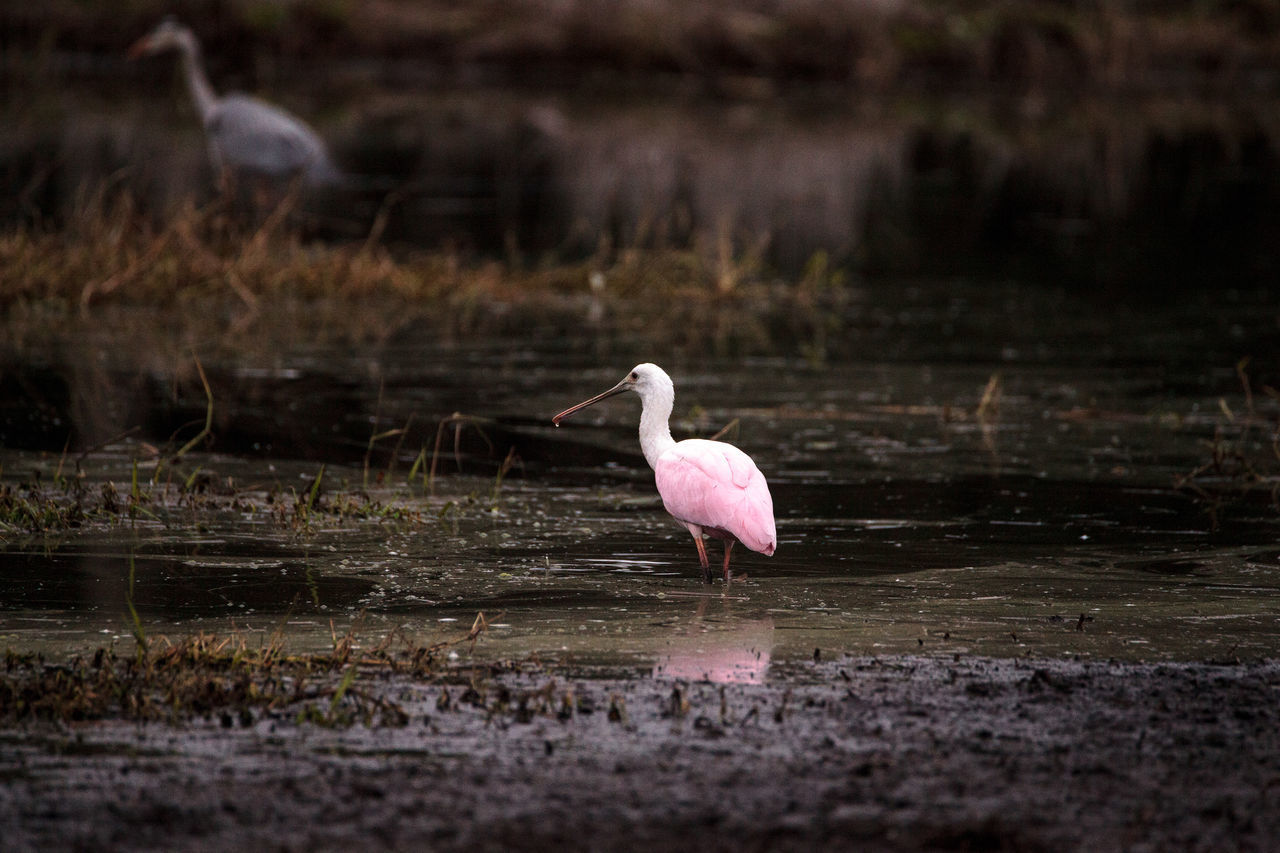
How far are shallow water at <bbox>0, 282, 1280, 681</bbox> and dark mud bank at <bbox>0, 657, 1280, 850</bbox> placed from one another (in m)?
0.46

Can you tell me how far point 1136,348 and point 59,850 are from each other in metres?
9.89

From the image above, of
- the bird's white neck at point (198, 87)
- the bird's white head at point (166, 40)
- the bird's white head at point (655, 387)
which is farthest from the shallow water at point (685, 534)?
the bird's white head at point (166, 40)

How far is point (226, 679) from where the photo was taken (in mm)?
5020

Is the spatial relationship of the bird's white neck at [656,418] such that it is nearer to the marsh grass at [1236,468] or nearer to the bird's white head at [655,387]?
the bird's white head at [655,387]

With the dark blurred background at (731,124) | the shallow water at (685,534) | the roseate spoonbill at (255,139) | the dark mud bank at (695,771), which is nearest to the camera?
the dark mud bank at (695,771)

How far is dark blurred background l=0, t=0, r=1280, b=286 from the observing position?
1792 centimetres

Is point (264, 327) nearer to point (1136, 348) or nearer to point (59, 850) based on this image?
point (1136, 348)

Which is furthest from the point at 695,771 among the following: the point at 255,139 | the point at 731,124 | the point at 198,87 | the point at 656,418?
the point at 731,124

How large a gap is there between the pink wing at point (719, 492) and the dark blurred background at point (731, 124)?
6278 mm

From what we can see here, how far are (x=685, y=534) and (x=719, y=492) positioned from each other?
1.02 m

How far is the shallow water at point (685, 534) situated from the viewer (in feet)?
19.3

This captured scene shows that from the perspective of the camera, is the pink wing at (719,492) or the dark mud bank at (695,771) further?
the pink wing at (719,492)

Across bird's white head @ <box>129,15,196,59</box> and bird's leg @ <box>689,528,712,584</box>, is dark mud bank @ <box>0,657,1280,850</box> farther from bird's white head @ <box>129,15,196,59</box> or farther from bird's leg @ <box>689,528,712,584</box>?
bird's white head @ <box>129,15,196,59</box>

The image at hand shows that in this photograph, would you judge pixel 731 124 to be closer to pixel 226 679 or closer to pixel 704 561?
pixel 704 561
